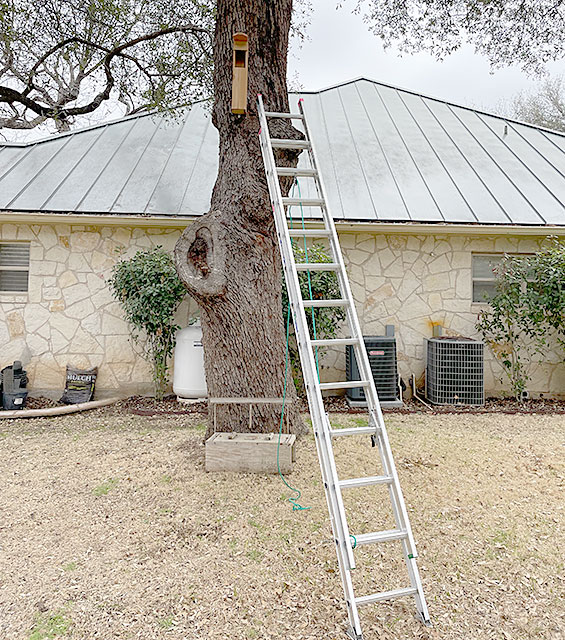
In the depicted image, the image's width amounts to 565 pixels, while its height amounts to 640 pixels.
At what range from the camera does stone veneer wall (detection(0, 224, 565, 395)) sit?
6.75 m

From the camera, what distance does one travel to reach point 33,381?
265 inches

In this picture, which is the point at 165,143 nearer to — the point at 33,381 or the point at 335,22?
the point at 335,22

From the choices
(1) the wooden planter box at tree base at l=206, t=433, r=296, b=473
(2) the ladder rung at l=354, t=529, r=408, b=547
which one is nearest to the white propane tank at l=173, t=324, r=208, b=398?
(1) the wooden planter box at tree base at l=206, t=433, r=296, b=473

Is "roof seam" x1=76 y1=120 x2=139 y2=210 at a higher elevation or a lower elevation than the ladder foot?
higher

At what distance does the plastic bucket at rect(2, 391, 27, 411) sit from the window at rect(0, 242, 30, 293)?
4.87 feet

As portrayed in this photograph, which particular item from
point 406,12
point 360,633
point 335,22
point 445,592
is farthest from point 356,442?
point 335,22

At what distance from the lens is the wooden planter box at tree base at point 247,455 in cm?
387

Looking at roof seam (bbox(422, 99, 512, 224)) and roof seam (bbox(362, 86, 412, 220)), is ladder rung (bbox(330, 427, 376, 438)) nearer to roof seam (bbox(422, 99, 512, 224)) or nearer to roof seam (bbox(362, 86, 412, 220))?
roof seam (bbox(362, 86, 412, 220))

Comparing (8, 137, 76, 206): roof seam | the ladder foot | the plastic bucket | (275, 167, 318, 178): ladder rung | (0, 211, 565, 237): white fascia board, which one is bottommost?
the ladder foot

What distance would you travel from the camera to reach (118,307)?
6.77 meters

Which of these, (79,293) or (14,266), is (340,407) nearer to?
(79,293)

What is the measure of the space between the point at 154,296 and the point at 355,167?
382cm

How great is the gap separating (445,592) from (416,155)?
7.15 m

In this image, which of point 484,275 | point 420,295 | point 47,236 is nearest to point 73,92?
point 47,236
